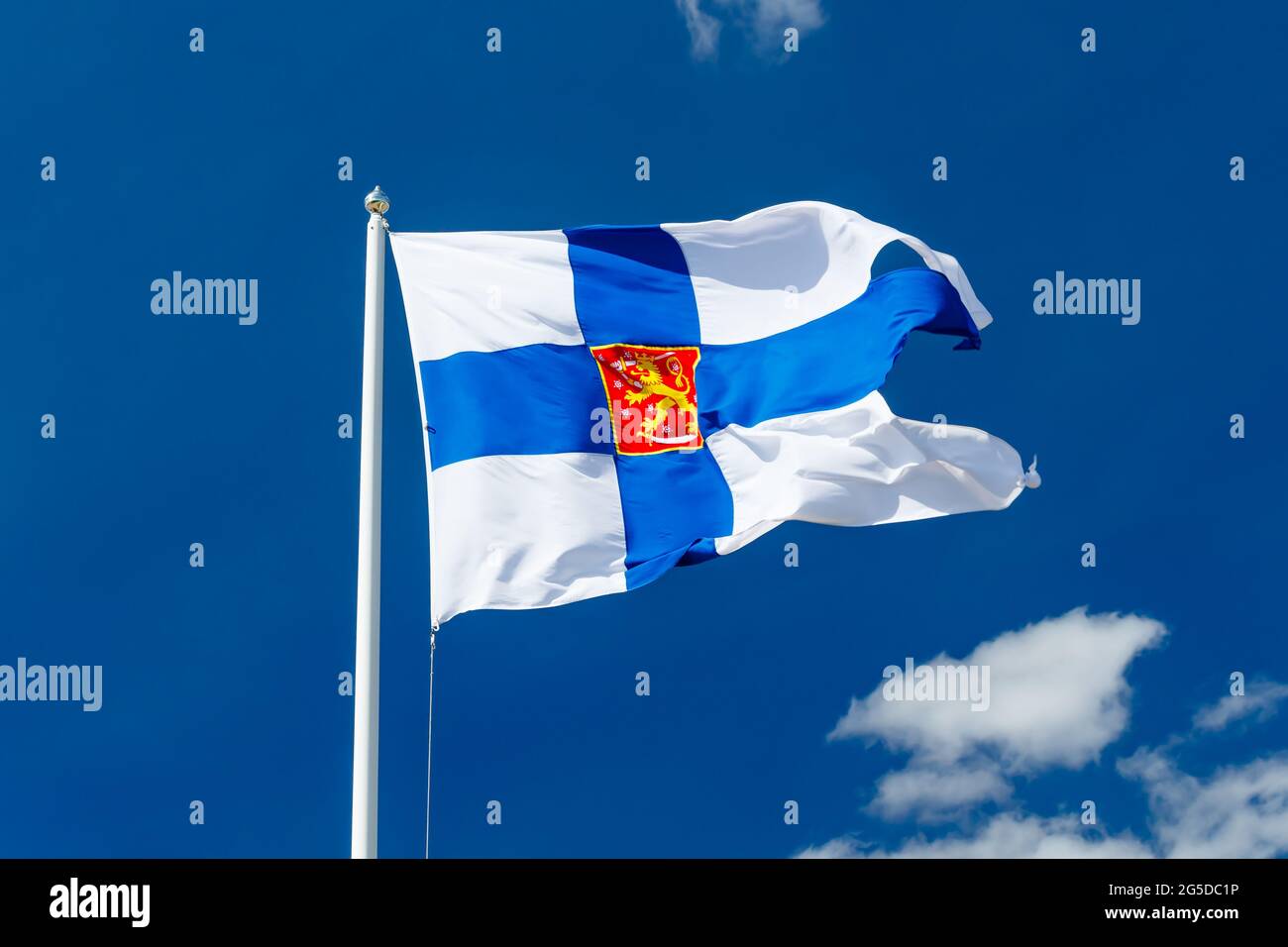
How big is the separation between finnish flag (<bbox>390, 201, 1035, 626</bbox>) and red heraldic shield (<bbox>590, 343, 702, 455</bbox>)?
2 centimetres

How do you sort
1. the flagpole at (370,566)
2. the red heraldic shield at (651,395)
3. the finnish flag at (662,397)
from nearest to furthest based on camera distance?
the flagpole at (370,566) → the finnish flag at (662,397) → the red heraldic shield at (651,395)

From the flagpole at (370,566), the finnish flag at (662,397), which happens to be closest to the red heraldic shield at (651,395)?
the finnish flag at (662,397)

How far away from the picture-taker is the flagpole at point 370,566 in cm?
1390

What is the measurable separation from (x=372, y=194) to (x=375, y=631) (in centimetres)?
468

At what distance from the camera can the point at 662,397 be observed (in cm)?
1820

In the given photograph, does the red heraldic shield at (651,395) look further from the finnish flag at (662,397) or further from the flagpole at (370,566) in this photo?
the flagpole at (370,566)

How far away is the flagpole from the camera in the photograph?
13898mm

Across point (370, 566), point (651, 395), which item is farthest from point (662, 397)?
point (370, 566)

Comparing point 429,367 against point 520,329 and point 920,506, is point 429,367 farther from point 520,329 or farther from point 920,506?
point 920,506

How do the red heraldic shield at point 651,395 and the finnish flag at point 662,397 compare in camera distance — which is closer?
the finnish flag at point 662,397

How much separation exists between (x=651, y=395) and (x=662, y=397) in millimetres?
120

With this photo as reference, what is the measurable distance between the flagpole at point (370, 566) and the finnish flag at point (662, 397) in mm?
881

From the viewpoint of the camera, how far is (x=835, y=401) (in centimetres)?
1811

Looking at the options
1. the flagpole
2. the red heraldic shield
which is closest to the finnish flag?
the red heraldic shield
